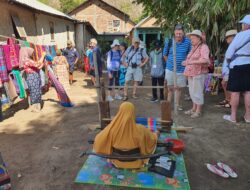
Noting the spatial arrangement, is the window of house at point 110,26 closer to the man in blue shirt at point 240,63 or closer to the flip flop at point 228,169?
the man in blue shirt at point 240,63

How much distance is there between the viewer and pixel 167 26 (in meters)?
8.86

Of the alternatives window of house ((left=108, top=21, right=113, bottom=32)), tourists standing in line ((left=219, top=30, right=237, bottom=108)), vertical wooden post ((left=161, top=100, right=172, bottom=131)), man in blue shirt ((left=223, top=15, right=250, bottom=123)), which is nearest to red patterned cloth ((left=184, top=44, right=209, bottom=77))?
man in blue shirt ((left=223, top=15, right=250, bottom=123))

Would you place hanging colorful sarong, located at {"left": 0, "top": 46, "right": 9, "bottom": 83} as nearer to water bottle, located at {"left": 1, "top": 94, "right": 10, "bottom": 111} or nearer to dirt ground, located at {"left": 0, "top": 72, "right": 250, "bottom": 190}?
water bottle, located at {"left": 1, "top": 94, "right": 10, "bottom": 111}

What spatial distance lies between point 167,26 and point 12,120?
584 cm

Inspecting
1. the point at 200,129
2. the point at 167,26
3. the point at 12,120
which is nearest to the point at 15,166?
the point at 12,120

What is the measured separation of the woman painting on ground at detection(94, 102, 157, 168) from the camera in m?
2.95

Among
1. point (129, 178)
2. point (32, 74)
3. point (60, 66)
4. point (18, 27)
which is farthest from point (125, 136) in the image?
point (18, 27)

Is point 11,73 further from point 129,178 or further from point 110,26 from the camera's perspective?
point 110,26

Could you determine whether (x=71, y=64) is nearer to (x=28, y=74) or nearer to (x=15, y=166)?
(x=28, y=74)

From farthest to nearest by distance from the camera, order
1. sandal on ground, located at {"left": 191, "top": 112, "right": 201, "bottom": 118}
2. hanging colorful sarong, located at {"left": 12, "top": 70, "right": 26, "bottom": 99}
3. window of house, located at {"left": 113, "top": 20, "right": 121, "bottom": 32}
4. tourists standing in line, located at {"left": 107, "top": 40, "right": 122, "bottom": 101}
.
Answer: window of house, located at {"left": 113, "top": 20, "right": 121, "bottom": 32} < tourists standing in line, located at {"left": 107, "top": 40, "right": 122, "bottom": 101} < hanging colorful sarong, located at {"left": 12, "top": 70, "right": 26, "bottom": 99} < sandal on ground, located at {"left": 191, "top": 112, "right": 201, "bottom": 118}

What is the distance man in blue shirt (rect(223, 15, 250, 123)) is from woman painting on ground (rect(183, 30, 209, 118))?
472mm

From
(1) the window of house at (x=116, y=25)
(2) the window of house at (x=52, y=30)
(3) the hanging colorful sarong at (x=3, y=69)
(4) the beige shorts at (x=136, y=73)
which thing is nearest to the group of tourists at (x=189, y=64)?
(4) the beige shorts at (x=136, y=73)

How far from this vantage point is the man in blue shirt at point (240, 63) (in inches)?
183

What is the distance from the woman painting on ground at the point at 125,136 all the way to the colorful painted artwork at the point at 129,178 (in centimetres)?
35
